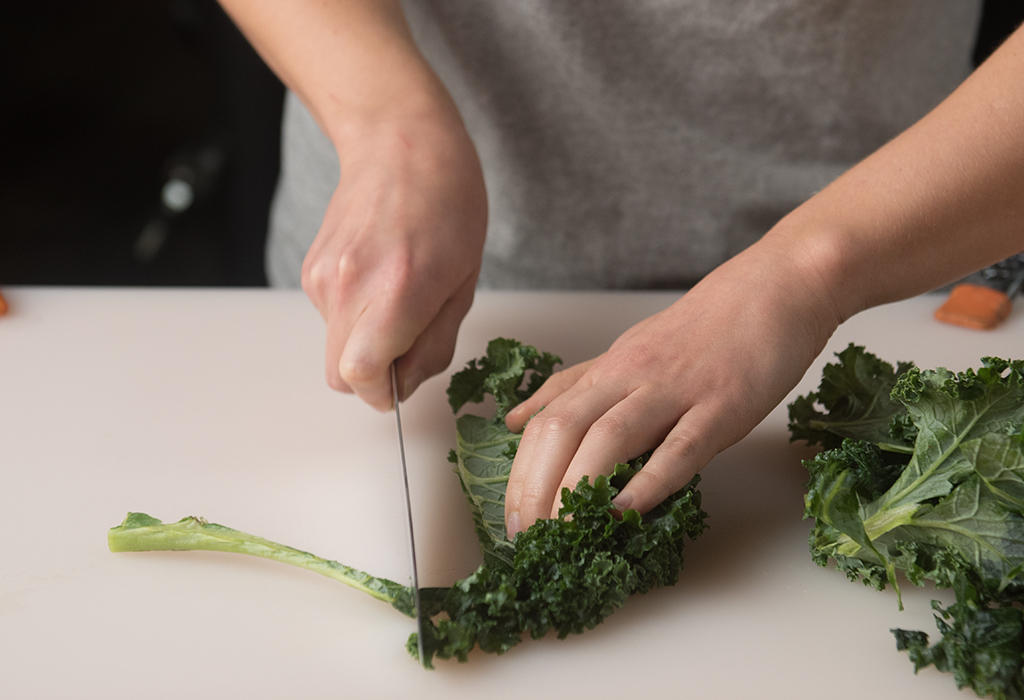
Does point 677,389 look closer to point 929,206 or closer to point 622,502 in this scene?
point 622,502

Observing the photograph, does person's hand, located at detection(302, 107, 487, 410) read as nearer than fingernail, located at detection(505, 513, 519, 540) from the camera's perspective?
No

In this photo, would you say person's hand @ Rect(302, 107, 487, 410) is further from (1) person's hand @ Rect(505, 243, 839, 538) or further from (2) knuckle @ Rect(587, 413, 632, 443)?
(2) knuckle @ Rect(587, 413, 632, 443)

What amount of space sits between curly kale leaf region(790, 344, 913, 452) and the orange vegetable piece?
20.9 inches

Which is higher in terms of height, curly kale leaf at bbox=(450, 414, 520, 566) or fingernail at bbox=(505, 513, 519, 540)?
curly kale leaf at bbox=(450, 414, 520, 566)

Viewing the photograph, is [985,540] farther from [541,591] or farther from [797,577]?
[541,591]

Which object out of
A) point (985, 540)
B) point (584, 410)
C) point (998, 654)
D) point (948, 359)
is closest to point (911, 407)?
point (985, 540)

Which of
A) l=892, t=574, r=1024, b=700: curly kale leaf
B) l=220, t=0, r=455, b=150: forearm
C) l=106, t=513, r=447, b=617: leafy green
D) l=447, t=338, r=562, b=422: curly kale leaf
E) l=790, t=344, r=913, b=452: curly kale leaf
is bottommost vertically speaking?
l=892, t=574, r=1024, b=700: curly kale leaf

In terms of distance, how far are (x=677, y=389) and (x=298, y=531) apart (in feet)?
1.91

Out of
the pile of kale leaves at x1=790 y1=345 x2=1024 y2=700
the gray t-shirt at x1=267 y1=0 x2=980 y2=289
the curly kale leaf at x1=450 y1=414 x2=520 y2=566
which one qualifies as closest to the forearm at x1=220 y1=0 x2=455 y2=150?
the gray t-shirt at x1=267 y1=0 x2=980 y2=289

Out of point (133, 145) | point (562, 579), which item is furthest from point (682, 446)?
point (133, 145)

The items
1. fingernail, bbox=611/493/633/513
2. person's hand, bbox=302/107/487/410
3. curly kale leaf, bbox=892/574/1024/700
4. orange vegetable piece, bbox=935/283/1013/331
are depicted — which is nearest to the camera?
curly kale leaf, bbox=892/574/1024/700

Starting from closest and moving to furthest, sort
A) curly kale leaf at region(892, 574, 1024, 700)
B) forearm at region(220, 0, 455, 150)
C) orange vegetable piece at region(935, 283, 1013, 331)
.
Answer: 1. curly kale leaf at region(892, 574, 1024, 700)
2. forearm at region(220, 0, 455, 150)
3. orange vegetable piece at region(935, 283, 1013, 331)

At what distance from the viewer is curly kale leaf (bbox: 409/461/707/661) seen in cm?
105

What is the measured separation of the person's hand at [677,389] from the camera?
1.15m
